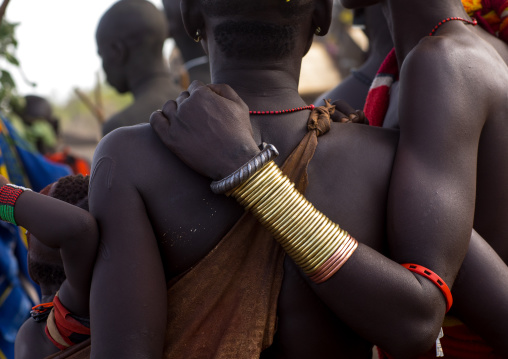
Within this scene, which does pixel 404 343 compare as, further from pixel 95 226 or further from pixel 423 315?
pixel 95 226

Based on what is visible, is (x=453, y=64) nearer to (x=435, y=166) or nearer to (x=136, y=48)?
(x=435, y=166)

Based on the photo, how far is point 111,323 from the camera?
1616mm

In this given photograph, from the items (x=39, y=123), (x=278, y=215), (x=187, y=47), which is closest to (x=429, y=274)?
(x=278, y=215)

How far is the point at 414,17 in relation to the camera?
2.10m

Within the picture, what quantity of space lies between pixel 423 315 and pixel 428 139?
0.46 metres

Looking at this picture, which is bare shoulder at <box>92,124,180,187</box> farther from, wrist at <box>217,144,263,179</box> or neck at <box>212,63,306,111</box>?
neck at <box>212,63,306,111</box>

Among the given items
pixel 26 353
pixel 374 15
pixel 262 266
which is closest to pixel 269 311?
pixel 262 266

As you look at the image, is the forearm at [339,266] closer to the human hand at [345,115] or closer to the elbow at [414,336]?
the elbow at [414,336]

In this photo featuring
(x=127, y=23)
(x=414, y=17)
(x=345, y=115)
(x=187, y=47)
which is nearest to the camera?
(x=345, y=115)

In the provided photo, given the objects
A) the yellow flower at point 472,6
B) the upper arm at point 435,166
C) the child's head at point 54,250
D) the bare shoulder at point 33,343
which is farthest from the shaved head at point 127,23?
the upper arm at point 435,166

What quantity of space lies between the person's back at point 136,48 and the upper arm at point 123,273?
8.77 feet

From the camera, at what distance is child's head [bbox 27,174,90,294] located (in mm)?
2191

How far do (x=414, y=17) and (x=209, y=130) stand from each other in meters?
0.85

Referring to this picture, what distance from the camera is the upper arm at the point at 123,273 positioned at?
161cm
